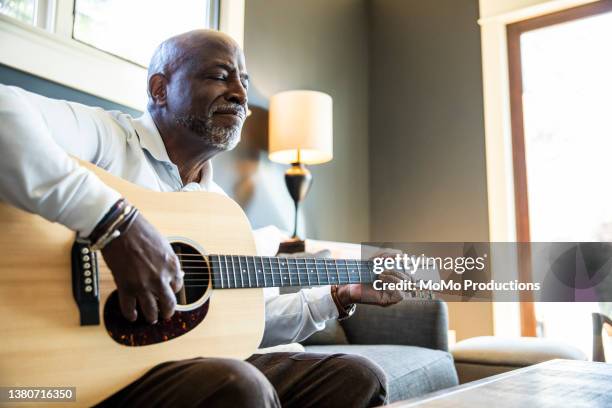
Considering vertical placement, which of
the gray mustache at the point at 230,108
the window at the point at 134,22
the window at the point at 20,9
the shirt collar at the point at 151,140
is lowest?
the shirt collar at the point at 151,140

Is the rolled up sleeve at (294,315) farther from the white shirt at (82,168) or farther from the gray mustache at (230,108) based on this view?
the gray mustache at (230,108)

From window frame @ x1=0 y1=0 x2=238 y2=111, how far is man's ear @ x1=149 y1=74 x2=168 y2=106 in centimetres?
51

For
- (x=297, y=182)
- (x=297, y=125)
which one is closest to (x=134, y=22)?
(x=297, y=125)

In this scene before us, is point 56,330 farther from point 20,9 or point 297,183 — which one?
point 297,183

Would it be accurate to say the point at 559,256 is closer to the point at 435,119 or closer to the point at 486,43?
the point at 435,119

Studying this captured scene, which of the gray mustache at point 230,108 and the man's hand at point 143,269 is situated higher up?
the gray mustache at point 230,108

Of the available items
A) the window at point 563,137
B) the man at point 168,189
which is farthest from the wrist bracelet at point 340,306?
the window at point 563,137

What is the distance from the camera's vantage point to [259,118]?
9.07 feet

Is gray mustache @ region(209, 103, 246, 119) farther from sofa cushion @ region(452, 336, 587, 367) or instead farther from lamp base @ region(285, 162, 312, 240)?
sofa cushion @ region(452, 336, 587, 367)

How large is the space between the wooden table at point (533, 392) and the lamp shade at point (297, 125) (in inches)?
64.7

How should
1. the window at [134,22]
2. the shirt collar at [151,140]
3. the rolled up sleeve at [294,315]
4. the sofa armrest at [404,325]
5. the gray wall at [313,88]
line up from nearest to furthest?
the shirt collar at [151,140] < the rolled up sleeve at [294,315] < the window at [134,22] < the sofa armrest at [404,325] < the gray wall at [313,88]

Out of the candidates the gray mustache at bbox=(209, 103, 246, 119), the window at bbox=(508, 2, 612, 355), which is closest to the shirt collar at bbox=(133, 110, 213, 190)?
the gray mustache at bbox=(209, 103, 246, 119)

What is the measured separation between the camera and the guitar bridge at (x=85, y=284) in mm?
832

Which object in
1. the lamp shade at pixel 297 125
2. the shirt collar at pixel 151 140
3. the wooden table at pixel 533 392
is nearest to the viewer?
Result: the wooden table at pixel 533 392
